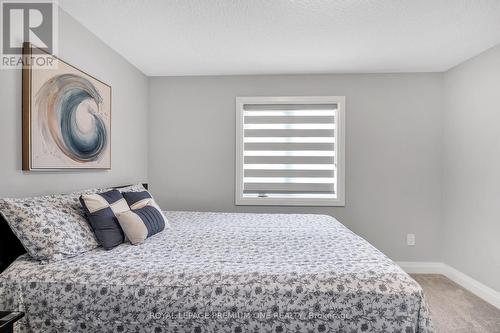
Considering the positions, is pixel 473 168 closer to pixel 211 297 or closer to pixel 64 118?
pixel 211 297

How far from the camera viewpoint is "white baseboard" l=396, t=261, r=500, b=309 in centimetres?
263

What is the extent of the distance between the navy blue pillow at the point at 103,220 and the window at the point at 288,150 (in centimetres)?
181

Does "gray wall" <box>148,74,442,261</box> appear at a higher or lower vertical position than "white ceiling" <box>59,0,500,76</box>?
lower

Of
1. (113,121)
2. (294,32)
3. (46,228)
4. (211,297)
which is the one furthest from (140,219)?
(294,32)

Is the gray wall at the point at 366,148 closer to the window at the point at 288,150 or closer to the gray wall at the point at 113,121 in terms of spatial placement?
the window at the point at 288,150

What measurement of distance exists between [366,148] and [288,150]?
0.95 meters

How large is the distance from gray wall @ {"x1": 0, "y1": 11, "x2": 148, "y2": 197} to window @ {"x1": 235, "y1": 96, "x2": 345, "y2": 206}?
121 cm

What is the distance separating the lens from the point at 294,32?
7.89 feet

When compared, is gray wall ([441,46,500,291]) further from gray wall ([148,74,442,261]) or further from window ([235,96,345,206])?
window ([235,96,345,206])

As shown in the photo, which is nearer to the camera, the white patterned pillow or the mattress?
the mattress
